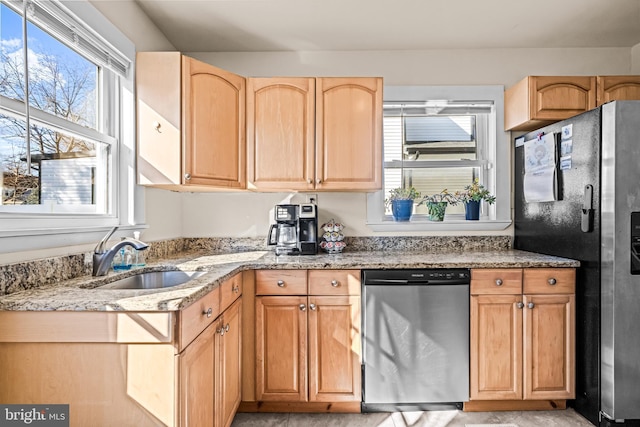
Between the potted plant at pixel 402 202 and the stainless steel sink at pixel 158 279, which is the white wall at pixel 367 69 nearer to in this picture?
the potted plant at pixel 402 202

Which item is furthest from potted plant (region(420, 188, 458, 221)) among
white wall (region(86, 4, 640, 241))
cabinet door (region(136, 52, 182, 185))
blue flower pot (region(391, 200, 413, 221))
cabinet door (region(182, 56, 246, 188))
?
cabinet door (region(136, 52, 182, 185))

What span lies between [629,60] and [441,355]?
2701 millimetres

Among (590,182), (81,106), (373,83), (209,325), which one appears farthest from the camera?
(373,83)

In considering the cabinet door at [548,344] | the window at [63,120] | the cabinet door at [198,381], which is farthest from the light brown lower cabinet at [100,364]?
the cabinet door at [548,344]

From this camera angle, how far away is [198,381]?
154cm

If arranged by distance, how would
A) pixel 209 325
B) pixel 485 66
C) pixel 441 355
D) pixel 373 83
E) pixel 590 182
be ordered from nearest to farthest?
pixel 209 325, pixel 590 182, pixel 441 355, pixel 373 83, pixel 485 66

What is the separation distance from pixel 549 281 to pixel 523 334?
0.35m

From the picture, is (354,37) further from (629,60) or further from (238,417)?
(238,417)

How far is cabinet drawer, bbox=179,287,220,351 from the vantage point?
1.38 m

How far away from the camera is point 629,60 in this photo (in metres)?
2.93

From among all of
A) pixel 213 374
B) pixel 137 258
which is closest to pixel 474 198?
pixel 213 374

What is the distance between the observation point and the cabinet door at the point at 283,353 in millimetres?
2260

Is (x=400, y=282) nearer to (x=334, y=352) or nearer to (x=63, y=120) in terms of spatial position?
(x=334, y=352)

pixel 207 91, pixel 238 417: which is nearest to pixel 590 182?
pixel 207 91
